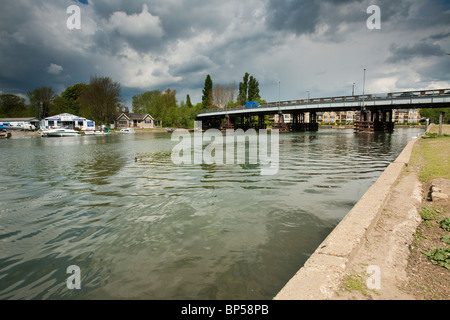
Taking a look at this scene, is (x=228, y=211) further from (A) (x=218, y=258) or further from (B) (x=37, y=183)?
(B) (x=37, y=183)

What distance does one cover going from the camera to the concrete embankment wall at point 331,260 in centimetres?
243

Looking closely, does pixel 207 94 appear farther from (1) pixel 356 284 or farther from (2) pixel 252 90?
(1) pixel 356 284

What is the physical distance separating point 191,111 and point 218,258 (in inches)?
3659

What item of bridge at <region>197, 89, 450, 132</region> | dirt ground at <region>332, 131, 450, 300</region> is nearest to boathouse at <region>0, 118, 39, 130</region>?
bridge at <region>197, 89, 450, 132</region>

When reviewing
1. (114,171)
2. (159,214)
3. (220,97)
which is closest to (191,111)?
(220,97)

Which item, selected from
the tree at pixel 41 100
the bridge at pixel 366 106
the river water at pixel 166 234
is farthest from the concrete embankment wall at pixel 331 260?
the tree at pixel 41 100

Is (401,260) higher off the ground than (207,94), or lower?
lower

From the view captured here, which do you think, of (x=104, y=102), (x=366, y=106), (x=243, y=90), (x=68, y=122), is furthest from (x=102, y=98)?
(x=366, y=106)

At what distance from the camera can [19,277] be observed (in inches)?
147

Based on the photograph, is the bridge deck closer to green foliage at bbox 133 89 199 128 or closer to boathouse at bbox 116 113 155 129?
green foliage at bbox 133 89 199 128

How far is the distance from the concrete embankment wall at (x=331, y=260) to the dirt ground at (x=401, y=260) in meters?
0.10

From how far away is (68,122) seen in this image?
8169 centimetres

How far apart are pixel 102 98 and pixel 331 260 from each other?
89.6 metres

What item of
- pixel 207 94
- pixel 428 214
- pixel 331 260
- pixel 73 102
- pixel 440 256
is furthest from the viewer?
pixel 207 94
